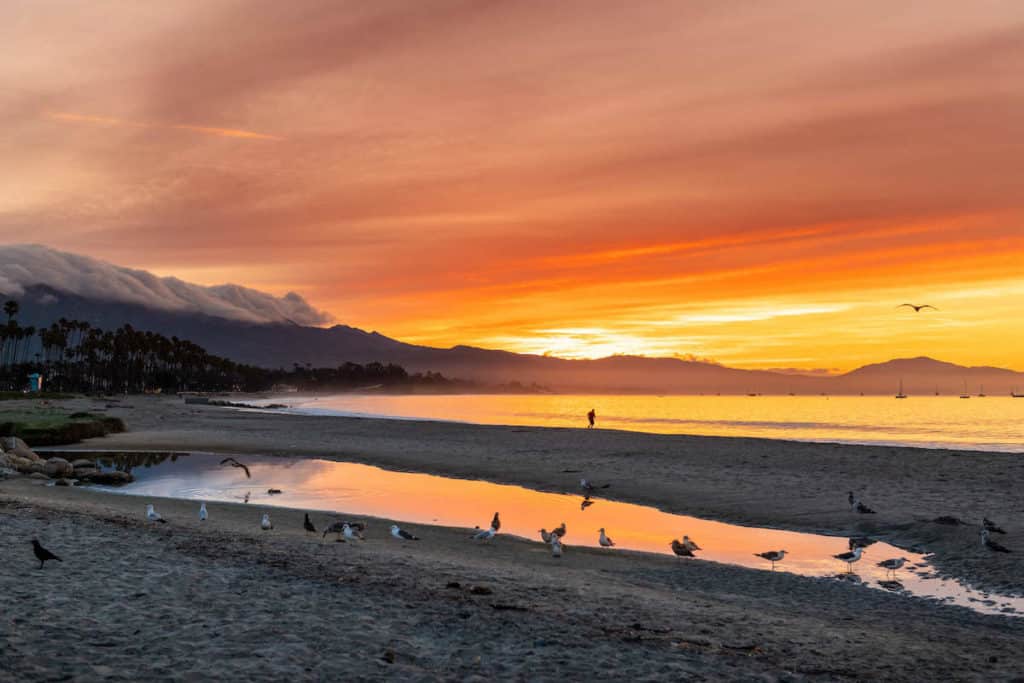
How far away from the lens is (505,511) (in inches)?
1258

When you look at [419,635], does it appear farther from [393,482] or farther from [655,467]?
[655,467]

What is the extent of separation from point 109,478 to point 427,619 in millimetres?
30176

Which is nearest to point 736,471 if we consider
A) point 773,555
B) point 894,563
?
point 773,555

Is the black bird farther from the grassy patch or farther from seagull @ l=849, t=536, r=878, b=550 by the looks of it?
the grassy patch

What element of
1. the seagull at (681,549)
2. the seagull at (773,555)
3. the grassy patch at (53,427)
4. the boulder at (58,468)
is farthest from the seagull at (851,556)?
the grassy patch at (53,427)

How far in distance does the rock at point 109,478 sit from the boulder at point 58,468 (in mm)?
2065

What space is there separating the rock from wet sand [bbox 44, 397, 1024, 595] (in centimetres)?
1620

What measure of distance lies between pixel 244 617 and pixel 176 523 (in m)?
11.8

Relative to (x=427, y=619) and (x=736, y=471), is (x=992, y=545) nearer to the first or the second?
(x=427, y=619)

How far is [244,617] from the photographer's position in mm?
12391

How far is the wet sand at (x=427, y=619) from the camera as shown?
1048cm

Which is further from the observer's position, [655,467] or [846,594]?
[655,467]

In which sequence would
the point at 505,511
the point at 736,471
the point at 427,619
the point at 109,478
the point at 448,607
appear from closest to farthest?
the point at 427,619 → the point at 448,607 → the point at 505,511 → the point at 109,478 → the point at 736,471

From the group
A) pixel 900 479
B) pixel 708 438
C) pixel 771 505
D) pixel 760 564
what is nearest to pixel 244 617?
pixel 760 564
